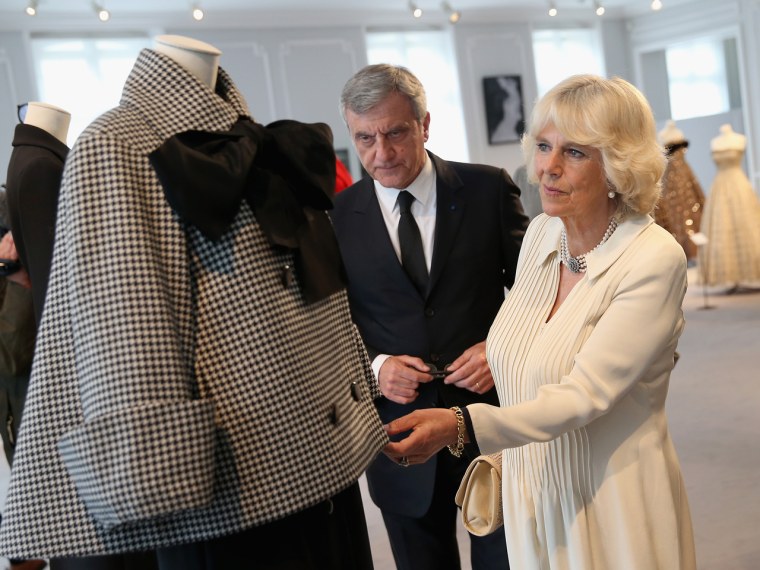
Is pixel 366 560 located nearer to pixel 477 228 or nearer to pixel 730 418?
pixel 477 228

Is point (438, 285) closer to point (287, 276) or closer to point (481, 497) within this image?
point (481, 497)

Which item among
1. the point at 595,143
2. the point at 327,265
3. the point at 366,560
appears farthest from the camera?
the point at 595,143

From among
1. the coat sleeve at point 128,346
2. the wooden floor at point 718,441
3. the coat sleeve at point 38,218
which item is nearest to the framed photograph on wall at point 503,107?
the wooden floor at point 718,441

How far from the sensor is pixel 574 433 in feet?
6.37

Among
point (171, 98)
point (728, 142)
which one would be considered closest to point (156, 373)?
point (171, 98)

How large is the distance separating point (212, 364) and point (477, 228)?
1.38m

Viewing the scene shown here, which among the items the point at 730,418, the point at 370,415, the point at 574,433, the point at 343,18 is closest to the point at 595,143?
the point at 574,433

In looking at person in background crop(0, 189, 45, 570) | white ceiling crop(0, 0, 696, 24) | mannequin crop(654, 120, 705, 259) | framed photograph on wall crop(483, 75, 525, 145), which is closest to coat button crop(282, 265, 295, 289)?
person in background crop(0, 189, 45, 570)

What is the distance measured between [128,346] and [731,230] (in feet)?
30.6

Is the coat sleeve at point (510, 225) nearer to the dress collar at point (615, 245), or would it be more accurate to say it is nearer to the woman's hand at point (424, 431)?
the dress collar at point (615, 245)

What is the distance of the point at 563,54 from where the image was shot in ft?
47.4

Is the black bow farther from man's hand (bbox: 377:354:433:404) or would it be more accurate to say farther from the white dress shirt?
the white dress shirt

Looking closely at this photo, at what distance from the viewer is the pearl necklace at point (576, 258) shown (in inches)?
77.9

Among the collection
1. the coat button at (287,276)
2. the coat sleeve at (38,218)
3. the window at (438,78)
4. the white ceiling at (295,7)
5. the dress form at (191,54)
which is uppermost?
the white ceiling at (295,7)
